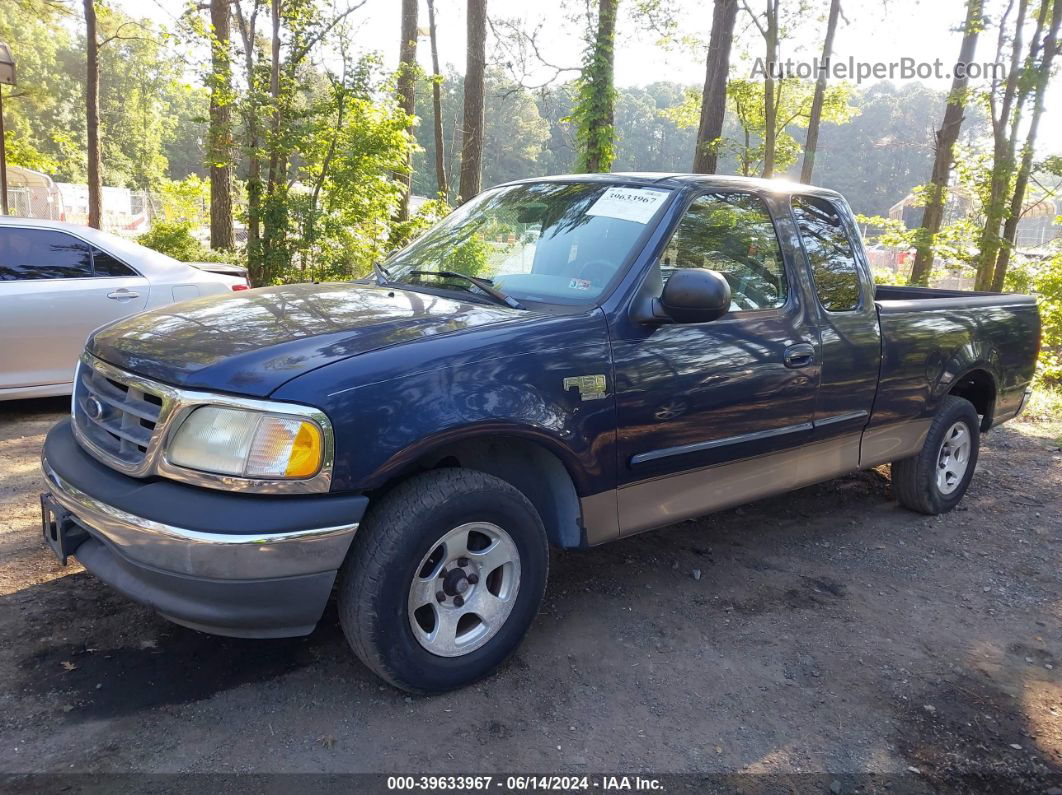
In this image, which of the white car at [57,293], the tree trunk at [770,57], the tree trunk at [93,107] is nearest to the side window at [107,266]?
the white car at [57,293]

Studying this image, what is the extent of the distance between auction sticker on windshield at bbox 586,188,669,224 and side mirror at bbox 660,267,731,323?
488 mm

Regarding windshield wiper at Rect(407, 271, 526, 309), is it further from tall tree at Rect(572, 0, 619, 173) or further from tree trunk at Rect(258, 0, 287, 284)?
tall tree at Rect(572, 0, 619, 173)

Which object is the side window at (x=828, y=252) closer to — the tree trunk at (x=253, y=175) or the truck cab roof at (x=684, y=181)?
the truck cab roof at (x=684, y=181)

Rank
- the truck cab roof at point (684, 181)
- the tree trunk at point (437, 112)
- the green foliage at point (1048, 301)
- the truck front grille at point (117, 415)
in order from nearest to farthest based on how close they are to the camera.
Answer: the truck front grille at point (117, 415) < the truck cab roof at point (684, 181) < the green foliage at point (1048, 301) < the tree trunk at point (437, 112)

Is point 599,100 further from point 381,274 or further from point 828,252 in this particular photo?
point 381,274

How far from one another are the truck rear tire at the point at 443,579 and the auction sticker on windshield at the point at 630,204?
139 centimetres

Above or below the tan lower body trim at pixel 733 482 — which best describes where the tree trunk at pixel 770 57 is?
above

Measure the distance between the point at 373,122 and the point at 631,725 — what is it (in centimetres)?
977

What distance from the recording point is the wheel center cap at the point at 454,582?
288 centimetres

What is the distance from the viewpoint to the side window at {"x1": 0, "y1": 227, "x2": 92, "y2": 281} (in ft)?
19.7

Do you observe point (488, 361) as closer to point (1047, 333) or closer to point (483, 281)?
point (483, 281)

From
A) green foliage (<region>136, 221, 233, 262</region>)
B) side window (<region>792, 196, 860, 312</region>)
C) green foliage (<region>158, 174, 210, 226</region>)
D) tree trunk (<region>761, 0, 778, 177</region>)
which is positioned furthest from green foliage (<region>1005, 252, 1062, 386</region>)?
green foliage (<region>158, 174, 210, 226</region>)

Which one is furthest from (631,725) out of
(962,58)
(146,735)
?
(962,58)

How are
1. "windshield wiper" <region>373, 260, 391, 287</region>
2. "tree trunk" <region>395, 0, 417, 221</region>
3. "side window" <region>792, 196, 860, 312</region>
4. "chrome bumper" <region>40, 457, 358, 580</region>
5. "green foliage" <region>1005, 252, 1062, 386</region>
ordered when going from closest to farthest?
"chrome bumper" <region>40, 457, 358, 580</region>
"windshield wiper" <region>373, 260, 391, 287</region>
"side window" <region>792, 196, 860, 312</region>
"tree trunk" <region>395, 0, 417, 221</region>
"green foliage" <region>1005, 252, 1062, 386</region>
